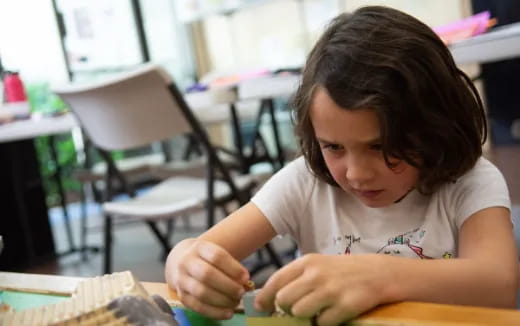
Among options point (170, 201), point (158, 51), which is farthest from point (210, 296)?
point (158, 51)

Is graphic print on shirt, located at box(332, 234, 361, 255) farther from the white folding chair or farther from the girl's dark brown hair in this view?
the white folding chair

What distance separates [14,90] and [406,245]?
2.24 meters

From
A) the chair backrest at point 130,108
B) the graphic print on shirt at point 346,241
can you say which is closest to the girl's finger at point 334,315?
the graphic print on shirt at point 346,241

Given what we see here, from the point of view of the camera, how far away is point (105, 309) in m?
0.43

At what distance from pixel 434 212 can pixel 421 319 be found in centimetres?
38

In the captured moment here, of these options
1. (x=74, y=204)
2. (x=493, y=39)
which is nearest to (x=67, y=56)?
(x=74, y=204)

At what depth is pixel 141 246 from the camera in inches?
128

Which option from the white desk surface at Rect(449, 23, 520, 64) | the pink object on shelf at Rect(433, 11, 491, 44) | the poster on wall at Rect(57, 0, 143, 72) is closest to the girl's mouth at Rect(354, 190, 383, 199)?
the white desk surface at Rect(449, 23, 520, 64)

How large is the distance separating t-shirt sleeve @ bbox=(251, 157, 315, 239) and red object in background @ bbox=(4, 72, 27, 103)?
6.71ft

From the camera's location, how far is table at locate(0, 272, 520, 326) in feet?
1.26

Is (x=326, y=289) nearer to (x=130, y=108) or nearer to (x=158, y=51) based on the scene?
(x=130, y=108)

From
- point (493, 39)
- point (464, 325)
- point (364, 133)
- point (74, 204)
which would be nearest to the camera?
point (464, 325)

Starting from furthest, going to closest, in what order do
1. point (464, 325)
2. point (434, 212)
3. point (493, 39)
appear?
point (493, 39), point (434, 212), point (464, 325)

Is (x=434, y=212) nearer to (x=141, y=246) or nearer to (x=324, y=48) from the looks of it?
(x=324, y=48)
